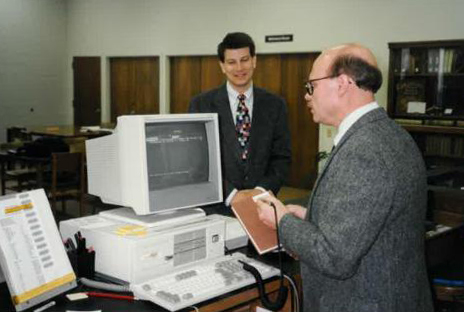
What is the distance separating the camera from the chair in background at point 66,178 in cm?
532

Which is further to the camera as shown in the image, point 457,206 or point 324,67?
point 457,206

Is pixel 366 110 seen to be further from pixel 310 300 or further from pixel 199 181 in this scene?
pixel 199 181

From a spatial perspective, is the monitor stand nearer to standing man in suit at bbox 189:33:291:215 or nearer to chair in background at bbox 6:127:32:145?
standing man in suit at bbox 189:33:291:215

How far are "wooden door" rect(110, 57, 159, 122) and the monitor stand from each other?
24.9 ft

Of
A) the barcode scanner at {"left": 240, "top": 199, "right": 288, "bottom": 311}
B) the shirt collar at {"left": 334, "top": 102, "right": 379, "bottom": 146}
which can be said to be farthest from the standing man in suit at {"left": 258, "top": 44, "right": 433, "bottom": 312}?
the barcode scanner at {"left": 240, "top": 199, "right": 288, "bottom": 311}

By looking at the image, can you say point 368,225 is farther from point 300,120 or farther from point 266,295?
point 300,120

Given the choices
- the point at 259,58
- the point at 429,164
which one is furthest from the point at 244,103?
the point at 259,58

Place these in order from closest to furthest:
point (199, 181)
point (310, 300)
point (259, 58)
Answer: point (310, 300)
point (199, 181)
point (259, 58)

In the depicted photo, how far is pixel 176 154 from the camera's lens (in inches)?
79.0

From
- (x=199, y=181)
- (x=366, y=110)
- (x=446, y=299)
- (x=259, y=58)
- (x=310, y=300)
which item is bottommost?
(x=446, y=299)

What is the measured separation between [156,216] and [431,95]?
4991 millimetres

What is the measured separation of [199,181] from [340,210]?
850 millimetres

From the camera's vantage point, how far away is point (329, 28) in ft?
23.8

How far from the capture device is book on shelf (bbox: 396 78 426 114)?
621cm
